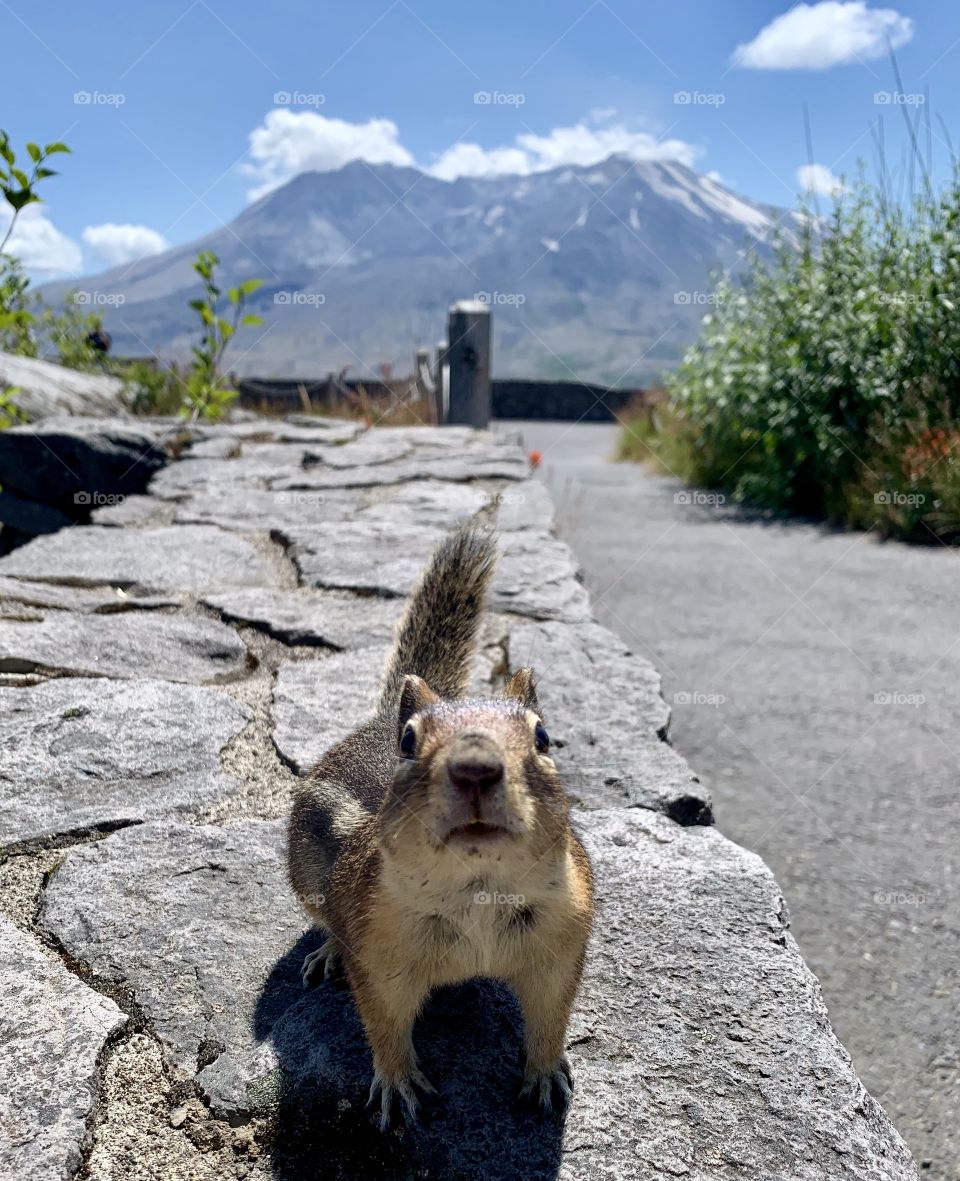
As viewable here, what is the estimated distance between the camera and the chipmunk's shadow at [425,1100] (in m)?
1.37

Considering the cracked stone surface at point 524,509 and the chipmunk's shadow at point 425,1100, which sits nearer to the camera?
the chipmunk's shadow at point 425,1100

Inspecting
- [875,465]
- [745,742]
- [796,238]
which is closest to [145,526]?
[745,742]

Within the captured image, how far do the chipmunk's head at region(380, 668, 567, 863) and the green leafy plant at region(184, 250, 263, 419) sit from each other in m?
5.88

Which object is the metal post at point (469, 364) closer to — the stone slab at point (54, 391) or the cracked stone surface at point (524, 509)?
the stone slab at point (54, 391)

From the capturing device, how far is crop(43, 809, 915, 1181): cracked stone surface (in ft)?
4.62

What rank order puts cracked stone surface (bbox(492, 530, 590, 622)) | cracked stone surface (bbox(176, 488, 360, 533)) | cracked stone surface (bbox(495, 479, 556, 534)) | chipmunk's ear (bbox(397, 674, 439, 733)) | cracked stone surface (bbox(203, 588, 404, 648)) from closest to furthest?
1. chipmunk's ear (bbox(397, 674, 439, 733))
2. cracked stone surface (bbox(203, 588, 404, 648))
3. cracked stone surface (bbox(492, 530, 590, 622))
4. cracked stone surface (bbox(176, 488, 360, 533))
5. cracked stone surface (bbox(495, 479, 556, 534))

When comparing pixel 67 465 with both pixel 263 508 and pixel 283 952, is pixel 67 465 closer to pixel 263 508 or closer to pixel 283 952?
pixel 263 508

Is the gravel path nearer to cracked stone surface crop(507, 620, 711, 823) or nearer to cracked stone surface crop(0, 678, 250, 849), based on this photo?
cracked stone surface crop(507, 620, 711, 823)

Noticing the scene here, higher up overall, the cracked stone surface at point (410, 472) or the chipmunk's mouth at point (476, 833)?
the cracked stone surface at point (410, 472)

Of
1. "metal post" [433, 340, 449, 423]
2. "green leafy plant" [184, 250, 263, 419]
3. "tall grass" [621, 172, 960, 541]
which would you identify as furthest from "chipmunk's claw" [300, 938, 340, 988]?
"metal post" [433, 340, 449, 423]

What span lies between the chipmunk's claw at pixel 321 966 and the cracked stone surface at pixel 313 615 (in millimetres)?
1419

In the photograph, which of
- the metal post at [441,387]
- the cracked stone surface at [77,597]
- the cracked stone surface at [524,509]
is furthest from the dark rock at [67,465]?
the metal post at [441,387]

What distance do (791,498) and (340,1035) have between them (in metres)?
9.13

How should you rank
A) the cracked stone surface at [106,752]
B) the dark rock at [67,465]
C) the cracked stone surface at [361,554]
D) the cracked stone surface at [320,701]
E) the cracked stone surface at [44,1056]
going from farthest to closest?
the dark rock at [67,465], the cracked stone surface at [361,554], the cracked stone surface at [320,701], the cracked stone surface at [106,752], the cracked stone surface at [44,1056]
